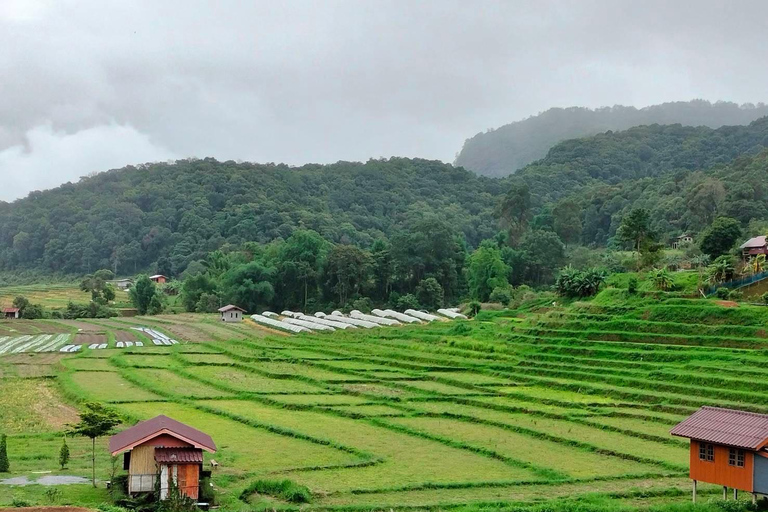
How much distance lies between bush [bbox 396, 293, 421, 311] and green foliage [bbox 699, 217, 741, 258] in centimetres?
3159

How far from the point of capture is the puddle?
19.8 metres

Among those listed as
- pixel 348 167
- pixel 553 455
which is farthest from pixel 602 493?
pixel 348 167

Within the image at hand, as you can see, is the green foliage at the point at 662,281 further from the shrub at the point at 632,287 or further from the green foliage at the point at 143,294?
the green foliage at the point at 143,294

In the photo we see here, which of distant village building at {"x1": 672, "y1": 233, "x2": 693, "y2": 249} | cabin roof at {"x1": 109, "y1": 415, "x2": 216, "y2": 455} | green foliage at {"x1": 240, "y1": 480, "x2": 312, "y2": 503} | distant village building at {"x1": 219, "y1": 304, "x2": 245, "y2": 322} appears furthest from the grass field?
distant village building at {"x1": 672, "y1": 233, "x2": 693, "y2": 249}

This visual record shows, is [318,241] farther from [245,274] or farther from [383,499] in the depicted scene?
[383,499]

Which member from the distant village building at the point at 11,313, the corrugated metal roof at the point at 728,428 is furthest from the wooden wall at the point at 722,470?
the distant village building at the point at 11,313

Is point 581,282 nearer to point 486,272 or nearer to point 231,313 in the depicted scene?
point 486,272

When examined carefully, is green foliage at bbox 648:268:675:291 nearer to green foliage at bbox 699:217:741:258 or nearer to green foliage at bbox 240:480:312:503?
green foliage at bbox 699:217:741:258

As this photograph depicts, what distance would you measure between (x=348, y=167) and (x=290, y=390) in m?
113

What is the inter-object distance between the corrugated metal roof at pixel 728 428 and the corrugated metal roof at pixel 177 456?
40.0 feet

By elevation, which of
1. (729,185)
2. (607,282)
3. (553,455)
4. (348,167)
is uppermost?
(348,167)

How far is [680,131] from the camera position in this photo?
148125 millimetres

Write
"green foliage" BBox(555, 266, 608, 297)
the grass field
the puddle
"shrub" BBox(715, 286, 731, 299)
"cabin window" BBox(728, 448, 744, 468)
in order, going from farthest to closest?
"green foliage" BBox(555, 266, 608, 297)
"shrub" BBox(715, 286, 731, 299)
the grass field
the puddle
"cabin window" BBox(728, 448, 744, 468)

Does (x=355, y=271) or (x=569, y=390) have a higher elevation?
(x=355, y=271)
